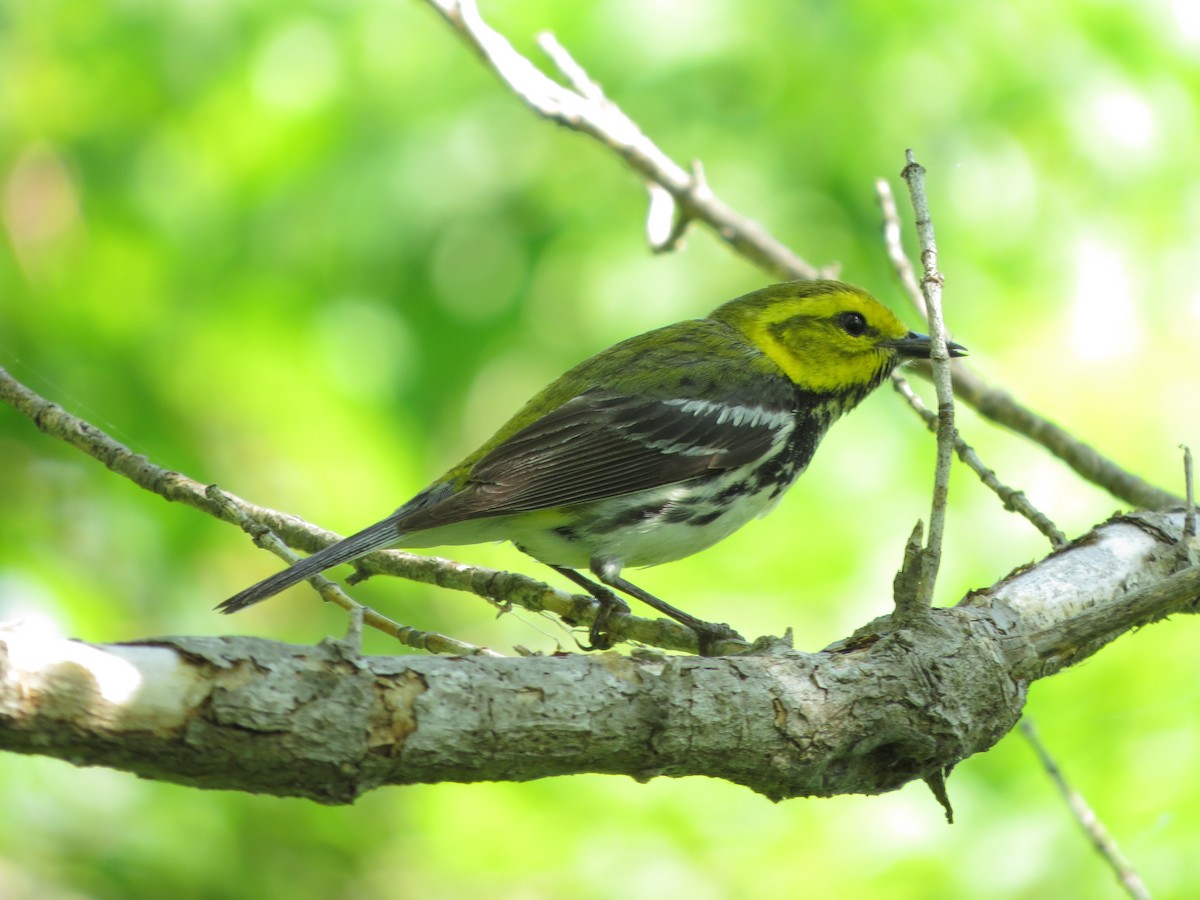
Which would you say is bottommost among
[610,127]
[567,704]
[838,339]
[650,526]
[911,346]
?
[567,704]

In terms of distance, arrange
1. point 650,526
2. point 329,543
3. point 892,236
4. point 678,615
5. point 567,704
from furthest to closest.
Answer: point 892,236 < point 650,526 < point 678,615 < point 329,543 < point 567,704

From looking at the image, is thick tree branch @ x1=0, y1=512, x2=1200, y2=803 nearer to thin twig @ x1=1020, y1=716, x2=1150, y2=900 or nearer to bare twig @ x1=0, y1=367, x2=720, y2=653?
thin twig @ x1=1020, y1=716, x2=1150, y2=900

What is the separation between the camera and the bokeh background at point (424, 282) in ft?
Result: 13.9

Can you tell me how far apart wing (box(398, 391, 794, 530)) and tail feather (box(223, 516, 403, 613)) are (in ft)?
0.71

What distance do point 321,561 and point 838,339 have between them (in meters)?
2.32

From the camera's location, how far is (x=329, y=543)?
3.80 metres

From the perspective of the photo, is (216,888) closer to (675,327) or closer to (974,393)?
(675,327)

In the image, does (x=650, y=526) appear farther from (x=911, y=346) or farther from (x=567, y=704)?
(x=567, y=704)

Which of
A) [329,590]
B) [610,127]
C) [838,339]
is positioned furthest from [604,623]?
[610,127]

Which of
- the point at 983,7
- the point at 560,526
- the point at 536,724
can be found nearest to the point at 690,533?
the point at 560,526

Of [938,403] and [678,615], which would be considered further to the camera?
[678,615]

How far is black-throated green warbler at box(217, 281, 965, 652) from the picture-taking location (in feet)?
13.4

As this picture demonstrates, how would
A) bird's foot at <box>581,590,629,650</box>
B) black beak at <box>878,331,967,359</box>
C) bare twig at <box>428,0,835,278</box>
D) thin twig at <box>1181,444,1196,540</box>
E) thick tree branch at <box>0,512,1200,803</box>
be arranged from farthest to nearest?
1. black beak at <box>878,331,967,359</box>
2. bare twig at <box>428,0,835,278</box>
3. bird's foot at <box>581,590,629,650</box>
4. thin twig at <box>1181,444,1196,540</box>
5. thick tree branch at <box>0,512,1200,803</box>

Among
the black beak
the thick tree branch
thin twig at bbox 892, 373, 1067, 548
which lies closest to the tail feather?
the thick tree branch
